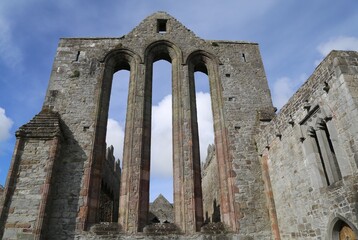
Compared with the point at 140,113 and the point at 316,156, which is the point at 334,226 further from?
the point at 140,113

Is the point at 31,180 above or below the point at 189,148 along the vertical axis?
below

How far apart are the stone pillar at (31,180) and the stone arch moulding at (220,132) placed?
468 cm

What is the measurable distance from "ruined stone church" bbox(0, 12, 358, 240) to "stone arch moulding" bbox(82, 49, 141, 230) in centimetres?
3

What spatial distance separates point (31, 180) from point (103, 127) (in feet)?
8.43

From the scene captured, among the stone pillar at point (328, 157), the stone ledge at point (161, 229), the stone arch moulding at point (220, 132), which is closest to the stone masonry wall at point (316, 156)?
the stone pillar at point (328, 157)

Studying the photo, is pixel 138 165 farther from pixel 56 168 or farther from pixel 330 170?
pixel 330 170

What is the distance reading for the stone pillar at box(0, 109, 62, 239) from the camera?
21.9ft

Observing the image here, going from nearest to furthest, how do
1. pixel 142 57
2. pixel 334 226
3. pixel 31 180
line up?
pixel 334 226
pixel 31 180
pixel 142 57

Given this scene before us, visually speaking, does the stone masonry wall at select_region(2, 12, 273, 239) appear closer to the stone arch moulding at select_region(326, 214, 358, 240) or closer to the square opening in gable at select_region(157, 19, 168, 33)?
the square opening in gable at select_region(157, 19, 168, 33)

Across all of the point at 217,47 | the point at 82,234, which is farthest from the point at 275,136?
the point at 82,234

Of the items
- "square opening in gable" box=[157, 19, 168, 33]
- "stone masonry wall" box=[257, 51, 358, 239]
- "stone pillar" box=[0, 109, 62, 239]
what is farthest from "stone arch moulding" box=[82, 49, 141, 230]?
"stone masonry wall" box=[257, 51, 358, 239]

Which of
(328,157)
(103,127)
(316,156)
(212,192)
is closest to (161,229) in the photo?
(103,127)

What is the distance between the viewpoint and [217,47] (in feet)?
36.7

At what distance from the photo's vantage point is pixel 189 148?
864 centimetres
